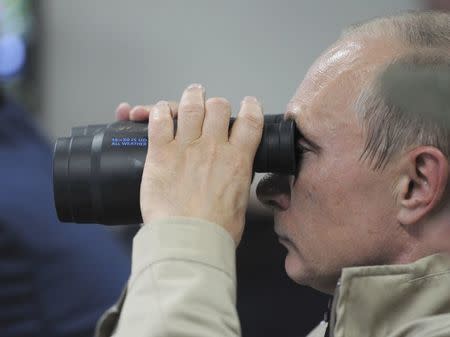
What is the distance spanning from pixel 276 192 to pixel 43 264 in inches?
34.0

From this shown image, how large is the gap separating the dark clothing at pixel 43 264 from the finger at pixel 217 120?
2.72 feet

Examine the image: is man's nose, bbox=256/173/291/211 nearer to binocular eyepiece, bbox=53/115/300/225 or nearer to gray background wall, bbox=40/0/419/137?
binocular eyepiece, bbox=53/115/300/225

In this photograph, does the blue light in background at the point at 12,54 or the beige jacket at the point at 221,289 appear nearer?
the beige jacket at the point at 221,289

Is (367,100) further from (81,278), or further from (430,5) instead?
(430,5)

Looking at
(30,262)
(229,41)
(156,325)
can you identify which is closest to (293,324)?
(229,41)

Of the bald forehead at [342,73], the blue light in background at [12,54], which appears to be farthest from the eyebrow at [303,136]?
the blue light in background at [12,54]

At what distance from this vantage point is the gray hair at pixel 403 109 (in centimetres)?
127

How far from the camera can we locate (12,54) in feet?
12.5

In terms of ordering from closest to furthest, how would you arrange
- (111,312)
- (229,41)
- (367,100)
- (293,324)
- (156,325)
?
(156,325) → (367,100) → (111,312) → (293,324) → (229,41)

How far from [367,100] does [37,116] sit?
2712 millimetres

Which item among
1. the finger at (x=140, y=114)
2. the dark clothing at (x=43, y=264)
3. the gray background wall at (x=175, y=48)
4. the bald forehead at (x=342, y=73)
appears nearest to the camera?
the bald forehead at (x=342, y=73)

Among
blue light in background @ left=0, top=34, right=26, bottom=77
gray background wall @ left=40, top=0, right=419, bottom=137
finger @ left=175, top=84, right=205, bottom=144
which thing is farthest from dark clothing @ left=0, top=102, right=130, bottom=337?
blue light in background @ left=0, top=34, right=26, bottom=77

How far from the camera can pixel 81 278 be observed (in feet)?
7.07

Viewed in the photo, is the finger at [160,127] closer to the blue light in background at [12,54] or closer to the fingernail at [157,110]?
the fingernail at [157,110]
